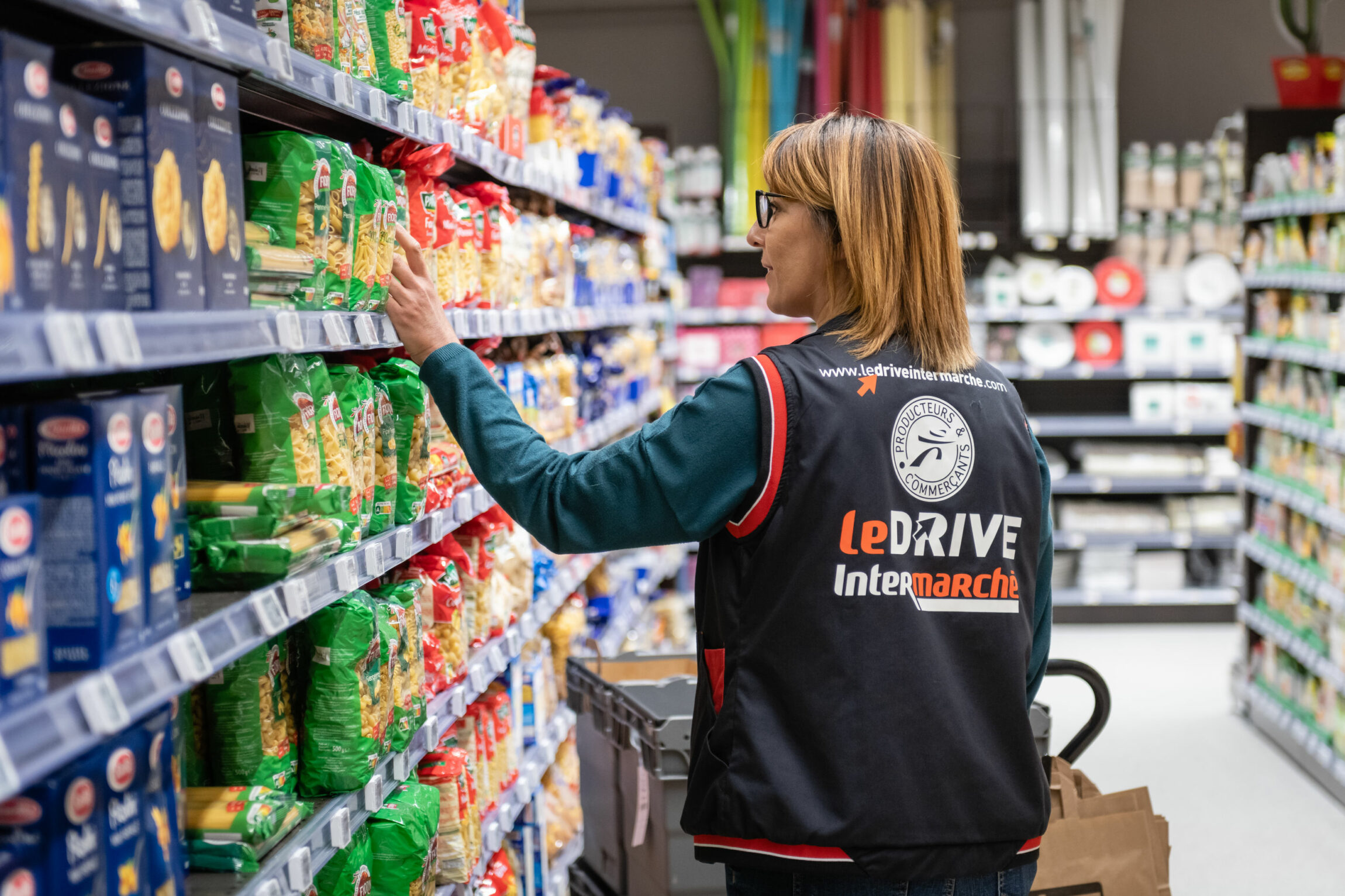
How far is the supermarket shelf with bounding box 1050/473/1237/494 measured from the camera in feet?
23.8

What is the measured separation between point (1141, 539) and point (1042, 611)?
5.83 m

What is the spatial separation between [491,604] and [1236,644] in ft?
17.9

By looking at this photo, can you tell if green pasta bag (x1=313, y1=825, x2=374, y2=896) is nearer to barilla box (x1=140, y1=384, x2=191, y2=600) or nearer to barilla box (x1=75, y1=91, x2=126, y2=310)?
barilla box (x1=140, y1=384, x2=191, y2=600)

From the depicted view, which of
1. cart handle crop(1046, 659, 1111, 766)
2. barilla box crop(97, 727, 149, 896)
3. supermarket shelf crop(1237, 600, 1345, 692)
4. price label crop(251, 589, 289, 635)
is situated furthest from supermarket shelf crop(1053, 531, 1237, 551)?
barilla box crop(97, 727, 149, 896)

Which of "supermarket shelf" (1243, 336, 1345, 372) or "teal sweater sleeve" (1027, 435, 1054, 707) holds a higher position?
"supermarket shelf" (1243, 336, 1345, 372)

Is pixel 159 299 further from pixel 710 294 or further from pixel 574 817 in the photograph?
pixel 710 294

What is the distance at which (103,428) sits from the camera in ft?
3.85

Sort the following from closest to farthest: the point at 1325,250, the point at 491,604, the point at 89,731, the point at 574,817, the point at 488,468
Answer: the point at 89,731 < the point at 488,468 < the point at 491,604 < the point at 574,817 < the point at 1325,250

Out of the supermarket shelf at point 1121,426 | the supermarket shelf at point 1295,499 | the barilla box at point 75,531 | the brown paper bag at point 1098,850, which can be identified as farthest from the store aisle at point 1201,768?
the barilla box at point 75,531

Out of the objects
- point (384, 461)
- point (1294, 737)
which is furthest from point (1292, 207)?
point (384, 461)

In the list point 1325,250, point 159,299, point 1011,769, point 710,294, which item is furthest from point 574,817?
point 710,294

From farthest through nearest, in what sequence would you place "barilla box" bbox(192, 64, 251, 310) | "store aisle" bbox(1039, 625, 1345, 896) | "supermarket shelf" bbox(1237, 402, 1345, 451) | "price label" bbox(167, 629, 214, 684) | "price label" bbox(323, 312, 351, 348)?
"supermarket shelf" bbox(1237, 402, 1345, 451) → "store aisle" bbox(1039, 625, 1345, 896) → "price label" bbox(323, 312, 351, 348) → "barilla box" bbox(192, 64, 251, 310) → "price label" bbox(167, 629, 214, 684)

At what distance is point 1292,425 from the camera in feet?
16.4

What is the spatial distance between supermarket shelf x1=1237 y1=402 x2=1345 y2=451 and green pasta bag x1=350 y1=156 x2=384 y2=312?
12.4ft
